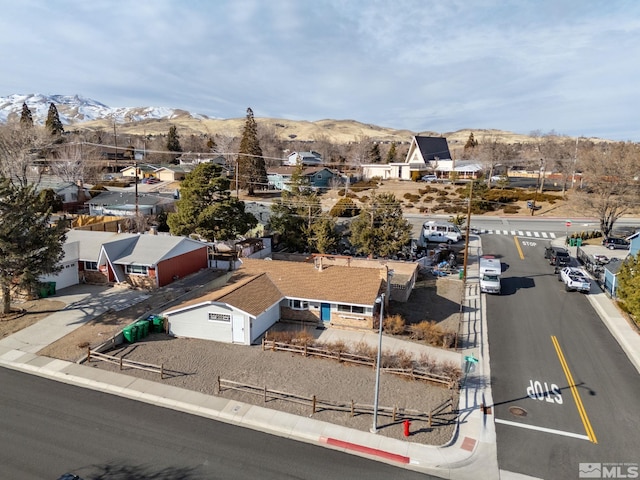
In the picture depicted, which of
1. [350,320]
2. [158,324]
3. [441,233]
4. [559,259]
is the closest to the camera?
[158,324]

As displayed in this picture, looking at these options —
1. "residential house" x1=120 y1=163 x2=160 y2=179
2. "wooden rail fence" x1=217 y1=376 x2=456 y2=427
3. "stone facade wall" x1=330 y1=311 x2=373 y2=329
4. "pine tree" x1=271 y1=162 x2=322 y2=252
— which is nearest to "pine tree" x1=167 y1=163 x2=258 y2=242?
"pine tree" x1=271 y1=162 x2=322 y2=252

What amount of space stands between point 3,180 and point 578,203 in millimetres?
61901

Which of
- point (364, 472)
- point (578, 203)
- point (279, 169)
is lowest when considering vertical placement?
point (364, 472)

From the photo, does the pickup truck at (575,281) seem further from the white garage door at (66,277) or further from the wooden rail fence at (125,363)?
the white garage door at (66,277)

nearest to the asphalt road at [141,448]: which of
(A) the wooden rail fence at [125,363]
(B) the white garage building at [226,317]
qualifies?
(A) the wooden rail fence at [125,363]

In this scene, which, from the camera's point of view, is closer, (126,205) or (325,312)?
(325,312)

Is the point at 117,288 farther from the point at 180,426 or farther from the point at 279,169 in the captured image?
the point at 279,169

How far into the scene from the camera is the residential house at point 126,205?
199 ft

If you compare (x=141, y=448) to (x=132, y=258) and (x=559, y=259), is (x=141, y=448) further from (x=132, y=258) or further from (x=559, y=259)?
(x=559, y=259)

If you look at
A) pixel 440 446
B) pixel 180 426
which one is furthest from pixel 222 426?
pixel 440 446

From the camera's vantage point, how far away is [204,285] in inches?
1409

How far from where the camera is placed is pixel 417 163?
95.9 metres

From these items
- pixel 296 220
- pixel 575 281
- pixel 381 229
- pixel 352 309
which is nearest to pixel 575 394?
pixel 352 309

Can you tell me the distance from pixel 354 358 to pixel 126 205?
5135 centimetres
